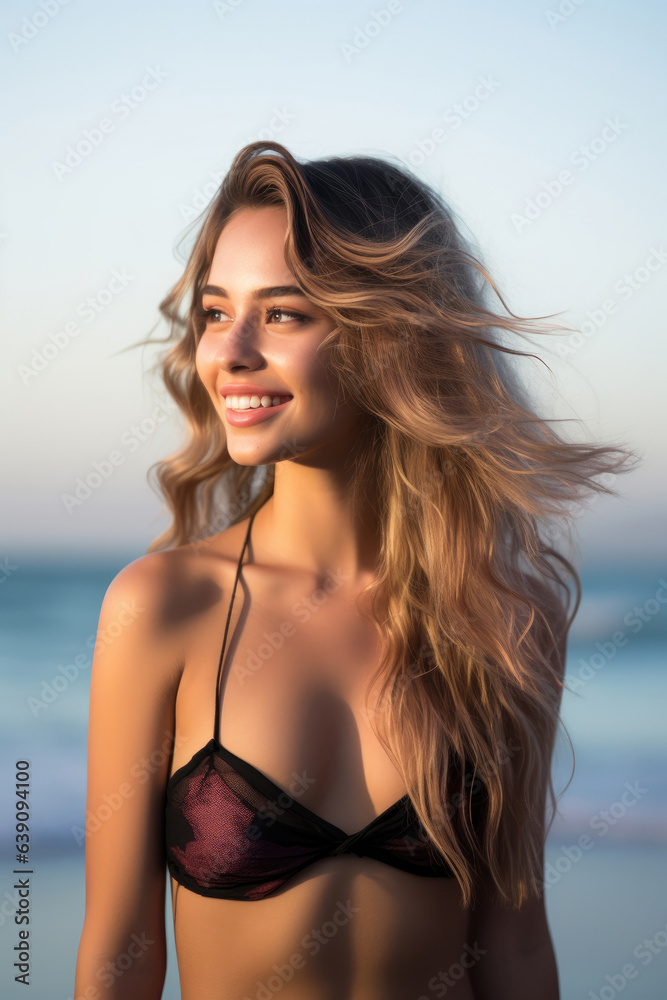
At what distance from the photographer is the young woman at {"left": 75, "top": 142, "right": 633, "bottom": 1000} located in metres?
1.77

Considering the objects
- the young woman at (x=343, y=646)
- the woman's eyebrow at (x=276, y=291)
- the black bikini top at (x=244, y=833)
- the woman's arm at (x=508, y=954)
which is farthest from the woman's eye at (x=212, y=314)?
the woman's arm at (x=508, y=954)

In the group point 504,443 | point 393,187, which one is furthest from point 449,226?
point 504,443

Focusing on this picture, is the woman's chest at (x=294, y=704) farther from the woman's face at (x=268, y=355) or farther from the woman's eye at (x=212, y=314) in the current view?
the woman's eye at (x=212, y=314)

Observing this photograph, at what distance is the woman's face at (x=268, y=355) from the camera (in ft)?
6.06

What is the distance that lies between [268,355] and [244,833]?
101 centimetres

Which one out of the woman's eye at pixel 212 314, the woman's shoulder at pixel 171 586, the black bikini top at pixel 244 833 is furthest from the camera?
the woman's eye at pixel 212 314

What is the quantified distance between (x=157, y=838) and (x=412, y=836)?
0.55m

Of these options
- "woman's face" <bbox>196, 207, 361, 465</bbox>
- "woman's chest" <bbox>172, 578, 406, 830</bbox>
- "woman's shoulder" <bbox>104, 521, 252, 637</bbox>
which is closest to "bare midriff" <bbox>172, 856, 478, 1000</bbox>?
"woman's chest" <bbox>172, 578, 406, 830</bbox>

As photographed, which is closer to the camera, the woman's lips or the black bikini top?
the black bikini top

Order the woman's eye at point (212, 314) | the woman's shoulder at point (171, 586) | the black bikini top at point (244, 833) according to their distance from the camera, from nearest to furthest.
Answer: the black bikini top at point (244, 833)
the woman's shoulder at point (171, 586)
the woman's eye at point (212, 314)

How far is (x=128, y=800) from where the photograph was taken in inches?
70.5

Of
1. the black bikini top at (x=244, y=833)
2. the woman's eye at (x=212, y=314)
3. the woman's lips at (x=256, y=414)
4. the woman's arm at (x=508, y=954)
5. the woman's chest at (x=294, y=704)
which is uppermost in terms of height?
the woman's eye at (x=212, y=314)

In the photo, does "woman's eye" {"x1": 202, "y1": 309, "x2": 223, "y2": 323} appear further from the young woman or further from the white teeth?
the white teeth

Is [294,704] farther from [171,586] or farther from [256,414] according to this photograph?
[256,414]
